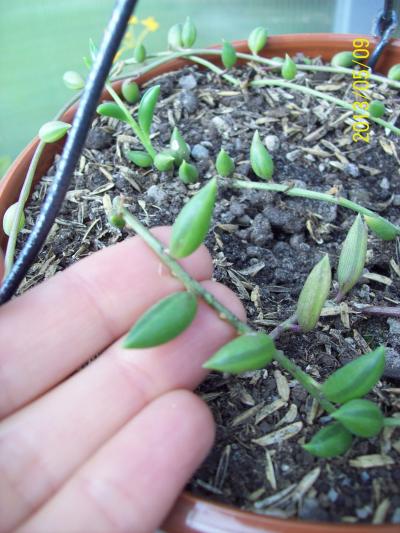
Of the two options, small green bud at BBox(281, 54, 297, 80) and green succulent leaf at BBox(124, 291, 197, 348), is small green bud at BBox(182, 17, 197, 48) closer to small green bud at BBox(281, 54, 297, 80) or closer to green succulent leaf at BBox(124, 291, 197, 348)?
small green bud at BBox(281, 54, 297, 80)

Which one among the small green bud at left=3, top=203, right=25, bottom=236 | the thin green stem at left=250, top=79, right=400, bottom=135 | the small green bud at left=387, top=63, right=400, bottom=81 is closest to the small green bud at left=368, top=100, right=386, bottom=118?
the thin green stem at left=250, top=79, right=400, bottom=135

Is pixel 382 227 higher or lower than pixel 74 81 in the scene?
lower

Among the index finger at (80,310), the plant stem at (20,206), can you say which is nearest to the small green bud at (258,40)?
the plant stem at (20,206)

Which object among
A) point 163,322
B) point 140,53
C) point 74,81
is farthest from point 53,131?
point 163,322

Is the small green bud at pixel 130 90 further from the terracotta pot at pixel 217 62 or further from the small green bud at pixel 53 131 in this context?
the small green bud at pixel 53 131

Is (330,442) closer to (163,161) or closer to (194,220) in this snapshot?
(194,220)
